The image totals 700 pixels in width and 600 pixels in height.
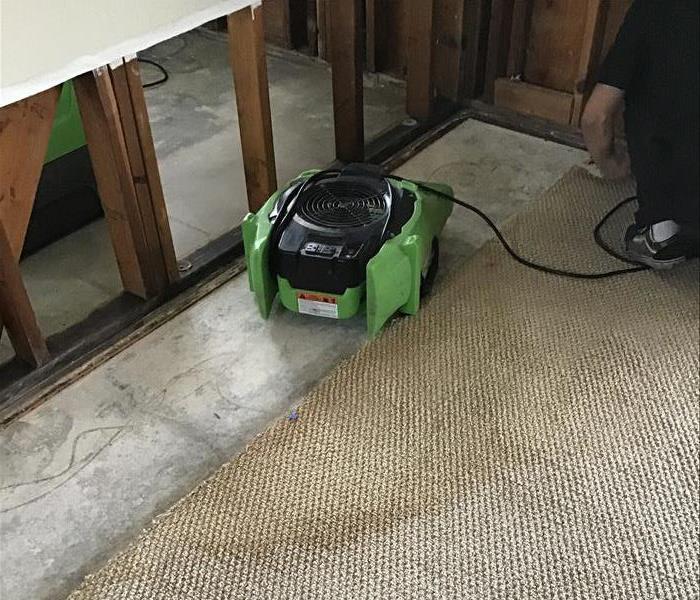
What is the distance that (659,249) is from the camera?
1.61 m

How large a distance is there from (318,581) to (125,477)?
0.37m

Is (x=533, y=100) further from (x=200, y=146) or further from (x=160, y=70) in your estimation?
(x=160, y=70)

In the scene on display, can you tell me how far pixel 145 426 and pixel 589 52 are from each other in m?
1.44

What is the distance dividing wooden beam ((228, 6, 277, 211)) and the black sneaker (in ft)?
2.55

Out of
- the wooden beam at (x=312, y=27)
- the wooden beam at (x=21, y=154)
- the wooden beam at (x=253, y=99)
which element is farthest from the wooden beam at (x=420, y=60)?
the wooden beam at (x=21, y=154)

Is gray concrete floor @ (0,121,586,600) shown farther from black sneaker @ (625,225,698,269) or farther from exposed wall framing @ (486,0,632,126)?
exposed wall framing @ (486,0,632,126)

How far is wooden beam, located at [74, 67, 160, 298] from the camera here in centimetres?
132

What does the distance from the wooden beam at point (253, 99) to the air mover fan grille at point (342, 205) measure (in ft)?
0.62

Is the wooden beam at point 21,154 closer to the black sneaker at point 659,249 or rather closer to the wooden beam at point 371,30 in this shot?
the black sneaker at point 659,249

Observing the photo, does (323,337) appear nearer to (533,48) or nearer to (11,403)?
(11,403)

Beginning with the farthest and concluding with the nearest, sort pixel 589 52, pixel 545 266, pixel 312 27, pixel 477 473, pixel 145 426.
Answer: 1. pixel 312 27
2. pixel 589 52
3. pixel 545 266
4. pixel 145 426
5. pixel 477 473

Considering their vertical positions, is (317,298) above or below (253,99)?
below

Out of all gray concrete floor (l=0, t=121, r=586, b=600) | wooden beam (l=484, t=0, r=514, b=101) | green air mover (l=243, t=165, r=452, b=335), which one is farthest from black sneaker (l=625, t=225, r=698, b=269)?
wooden beam (l=484, t=0, r=514, b=101)

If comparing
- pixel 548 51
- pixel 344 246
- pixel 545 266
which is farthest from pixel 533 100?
pixel 344 246
